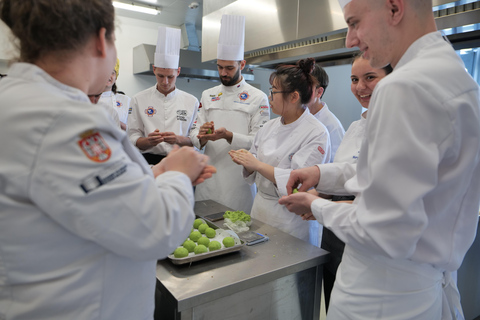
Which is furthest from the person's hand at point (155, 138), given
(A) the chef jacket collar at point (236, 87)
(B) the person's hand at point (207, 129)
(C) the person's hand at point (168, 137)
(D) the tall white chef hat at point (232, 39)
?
(D) the tall white chef hat at point (232, 39)

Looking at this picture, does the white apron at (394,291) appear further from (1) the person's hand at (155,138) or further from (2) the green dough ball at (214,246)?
(1) the person's hand at (155,138)

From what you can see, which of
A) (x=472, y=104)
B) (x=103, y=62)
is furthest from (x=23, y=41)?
(x=472, y=104)

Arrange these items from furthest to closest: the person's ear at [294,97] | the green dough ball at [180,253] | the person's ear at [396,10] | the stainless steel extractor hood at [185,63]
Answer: the stainless steel extractor hood at [185,63] → the person's ear at [294,97] → the green dough ball at [180,253] → the person's ear at [396,10]

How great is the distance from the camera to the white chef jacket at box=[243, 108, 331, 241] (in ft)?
5.95

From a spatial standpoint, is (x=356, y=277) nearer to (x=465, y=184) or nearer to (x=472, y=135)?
(x=465, y=184)

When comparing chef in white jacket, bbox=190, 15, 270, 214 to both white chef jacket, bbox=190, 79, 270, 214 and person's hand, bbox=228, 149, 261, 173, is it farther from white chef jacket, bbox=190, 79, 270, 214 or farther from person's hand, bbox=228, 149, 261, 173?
person's hand, bbox=228, 149, 261, 173

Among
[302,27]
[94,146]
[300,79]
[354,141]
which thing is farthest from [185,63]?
[94,146]

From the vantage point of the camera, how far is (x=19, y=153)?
0.54 meters

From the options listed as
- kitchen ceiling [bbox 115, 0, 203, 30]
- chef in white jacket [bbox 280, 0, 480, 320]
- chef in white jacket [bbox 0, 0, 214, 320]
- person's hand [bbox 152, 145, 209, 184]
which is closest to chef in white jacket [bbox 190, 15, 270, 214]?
chef in white jacket [bbox 280, 0, 480, 320]

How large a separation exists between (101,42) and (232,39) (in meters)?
2.18

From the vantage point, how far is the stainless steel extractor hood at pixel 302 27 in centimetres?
164

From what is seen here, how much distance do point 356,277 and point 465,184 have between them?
0.40 metres

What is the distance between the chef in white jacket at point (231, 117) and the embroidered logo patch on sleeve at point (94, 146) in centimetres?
193

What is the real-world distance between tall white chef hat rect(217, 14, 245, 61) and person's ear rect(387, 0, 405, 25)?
78.5 inches
